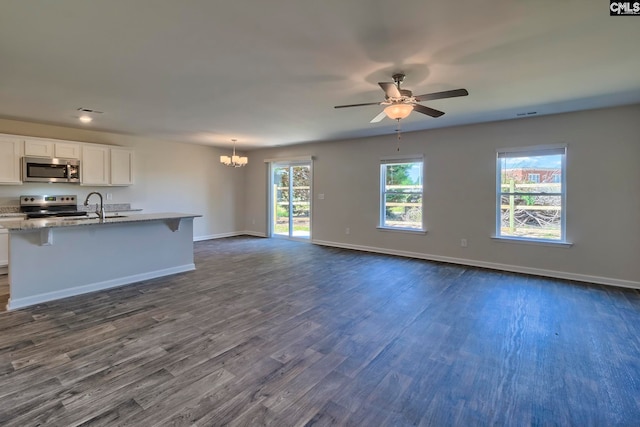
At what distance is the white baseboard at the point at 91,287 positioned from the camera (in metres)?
3.33

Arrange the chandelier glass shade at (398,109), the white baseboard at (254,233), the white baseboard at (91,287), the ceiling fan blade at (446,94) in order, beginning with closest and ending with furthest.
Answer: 1. the ceiling fan blade at (446,94)
2. the chandelier glass shade at (398,109)
3. the white baseboard at (91,287)
4. the white baseboard at (254,233)

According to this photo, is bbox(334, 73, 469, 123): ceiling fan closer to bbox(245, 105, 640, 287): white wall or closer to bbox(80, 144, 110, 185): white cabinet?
bbox(245, 105, 640, 287): white wall

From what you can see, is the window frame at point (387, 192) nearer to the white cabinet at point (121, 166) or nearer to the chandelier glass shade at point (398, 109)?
the chandelier glass shade at point (398, 109)

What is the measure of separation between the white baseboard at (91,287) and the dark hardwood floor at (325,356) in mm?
158

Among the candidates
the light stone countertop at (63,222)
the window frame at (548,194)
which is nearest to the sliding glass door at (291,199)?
the light stone countertop at (63,222)

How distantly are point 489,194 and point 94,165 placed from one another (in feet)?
23.2

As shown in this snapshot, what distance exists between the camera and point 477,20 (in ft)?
7.00

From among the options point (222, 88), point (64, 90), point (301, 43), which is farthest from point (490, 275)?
point (64, 90)

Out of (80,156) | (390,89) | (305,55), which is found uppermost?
(305,55)

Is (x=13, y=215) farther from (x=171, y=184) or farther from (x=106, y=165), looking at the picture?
(x=171, y=184)

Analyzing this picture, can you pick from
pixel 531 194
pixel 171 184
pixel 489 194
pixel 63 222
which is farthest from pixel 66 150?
pixel 531 194

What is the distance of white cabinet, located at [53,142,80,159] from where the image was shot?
5264 mm

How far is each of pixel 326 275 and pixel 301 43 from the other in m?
3.19

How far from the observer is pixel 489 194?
16.9ft
